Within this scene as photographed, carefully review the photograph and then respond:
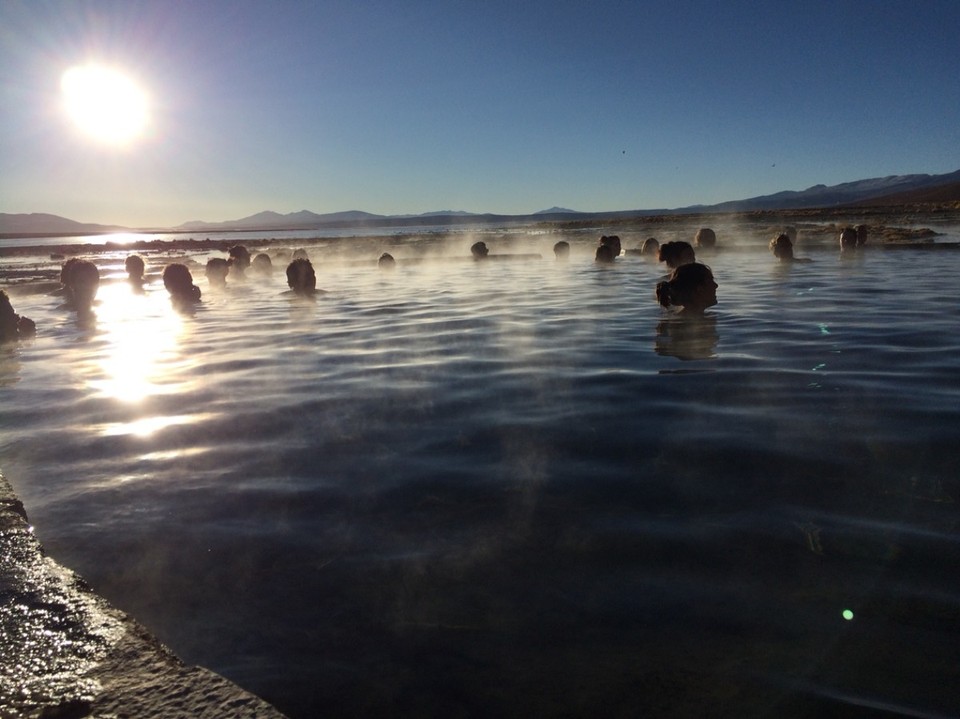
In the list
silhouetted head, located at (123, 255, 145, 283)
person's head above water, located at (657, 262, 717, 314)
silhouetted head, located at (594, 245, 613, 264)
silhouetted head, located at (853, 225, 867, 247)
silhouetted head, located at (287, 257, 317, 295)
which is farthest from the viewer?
silhouetted head, located at (853, 225, 867, 247)

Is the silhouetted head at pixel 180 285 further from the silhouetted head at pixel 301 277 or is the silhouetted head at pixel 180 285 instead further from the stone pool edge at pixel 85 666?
the stone pool edge at pixel 85 666

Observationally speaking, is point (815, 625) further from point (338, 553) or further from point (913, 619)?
point (338, 553)

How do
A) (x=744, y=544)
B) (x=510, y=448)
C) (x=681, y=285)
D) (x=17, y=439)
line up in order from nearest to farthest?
(x=744, y=544)
(x=510, y=448)
(x=17, y=439)
(x=681, y=285)

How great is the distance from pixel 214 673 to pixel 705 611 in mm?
2136

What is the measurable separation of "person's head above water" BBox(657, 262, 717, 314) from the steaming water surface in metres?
2.78

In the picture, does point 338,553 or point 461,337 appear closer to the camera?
point 338,553

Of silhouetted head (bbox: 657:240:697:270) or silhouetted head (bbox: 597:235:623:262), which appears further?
silhouetted head (bbox: 597:235:623:262)

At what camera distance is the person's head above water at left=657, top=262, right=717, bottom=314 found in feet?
37.0

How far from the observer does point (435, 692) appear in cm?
246

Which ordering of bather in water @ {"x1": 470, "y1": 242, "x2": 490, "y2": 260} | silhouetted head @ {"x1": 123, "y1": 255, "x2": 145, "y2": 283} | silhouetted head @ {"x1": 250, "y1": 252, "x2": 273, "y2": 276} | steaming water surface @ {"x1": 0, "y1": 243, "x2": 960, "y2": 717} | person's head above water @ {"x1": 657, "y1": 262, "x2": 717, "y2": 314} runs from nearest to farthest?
1. steaming water surface @ {"x1": 0, "y1": 243, "x2": 960, "y2": 717}
2. person's head above water @ {"x1": 657, "y1": 262, "x2": 717, "y2": 314}
3. silhouetted head @ {"x1": 123, "y1": 255, "x2": 145, "y2": 283}
4. silhouetted head @ {"x1": 250, "y1": 252, "x2": 273, "y2": 276}
5. bather in water @ {"x1": 470, "y1": 242, "x2": 490, "y2": 260}

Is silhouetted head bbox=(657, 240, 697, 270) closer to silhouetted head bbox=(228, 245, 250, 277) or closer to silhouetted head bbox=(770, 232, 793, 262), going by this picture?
silhouetted head bbox=(770, 232, 793, 262)

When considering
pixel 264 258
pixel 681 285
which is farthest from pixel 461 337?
pixel 264 258

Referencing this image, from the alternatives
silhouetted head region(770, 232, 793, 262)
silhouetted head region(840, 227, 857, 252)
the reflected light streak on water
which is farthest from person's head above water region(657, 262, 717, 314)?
silhouetted head region(840, 227, 857, 252)

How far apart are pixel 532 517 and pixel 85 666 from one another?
2.31 meters
